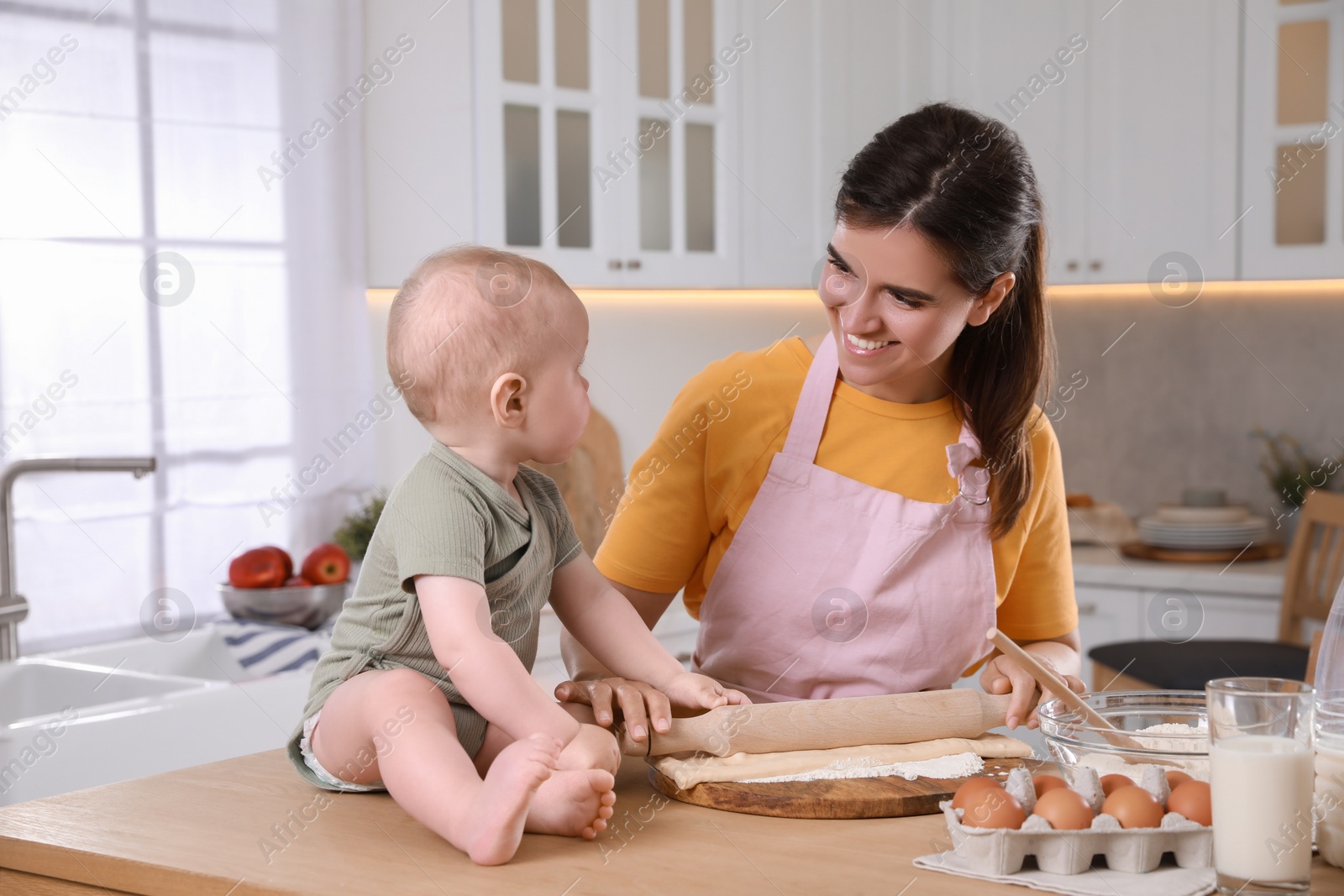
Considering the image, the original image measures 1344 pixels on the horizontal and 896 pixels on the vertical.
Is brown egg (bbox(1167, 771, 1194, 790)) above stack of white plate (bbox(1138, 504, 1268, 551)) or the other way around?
above

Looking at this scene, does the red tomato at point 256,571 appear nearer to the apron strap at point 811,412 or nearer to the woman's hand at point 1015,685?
the apron strap at point 811,412

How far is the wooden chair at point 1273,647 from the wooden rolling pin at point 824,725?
1706mm

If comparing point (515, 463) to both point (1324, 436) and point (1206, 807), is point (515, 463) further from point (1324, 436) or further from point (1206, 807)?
point (1324, 436)

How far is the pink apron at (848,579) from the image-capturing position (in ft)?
3.97

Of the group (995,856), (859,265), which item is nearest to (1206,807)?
(995,856)

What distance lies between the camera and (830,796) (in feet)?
2.85

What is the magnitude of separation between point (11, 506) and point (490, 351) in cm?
141

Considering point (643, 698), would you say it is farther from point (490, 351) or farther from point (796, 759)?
point (490, 351)

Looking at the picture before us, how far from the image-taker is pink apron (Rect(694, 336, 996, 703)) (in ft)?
3.97

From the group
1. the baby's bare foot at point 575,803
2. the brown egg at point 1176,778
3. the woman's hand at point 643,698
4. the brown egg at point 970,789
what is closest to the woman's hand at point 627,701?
the woman's hand at point 643,698

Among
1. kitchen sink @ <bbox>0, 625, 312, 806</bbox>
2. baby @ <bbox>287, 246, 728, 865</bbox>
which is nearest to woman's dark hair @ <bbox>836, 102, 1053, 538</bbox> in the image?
baby @ <bbox>287, 246, 728, 865</bbox>

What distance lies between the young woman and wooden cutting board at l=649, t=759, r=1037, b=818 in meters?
0.29

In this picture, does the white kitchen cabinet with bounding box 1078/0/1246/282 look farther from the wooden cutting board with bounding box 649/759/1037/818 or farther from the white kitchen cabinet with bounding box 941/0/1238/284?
the wooden cutting board with bounding box 649/759/1037/818

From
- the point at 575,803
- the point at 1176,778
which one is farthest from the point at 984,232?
the point at 575,803
